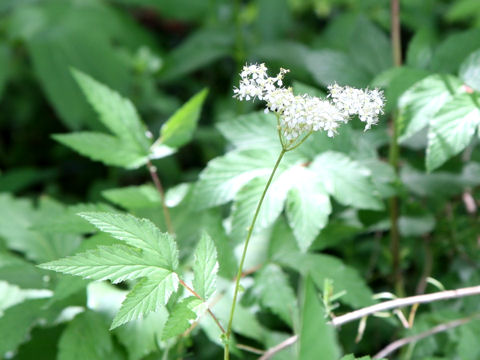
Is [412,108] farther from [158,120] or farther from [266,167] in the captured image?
[158,120]

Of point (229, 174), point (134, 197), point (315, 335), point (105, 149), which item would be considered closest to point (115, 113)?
point (105, 149)

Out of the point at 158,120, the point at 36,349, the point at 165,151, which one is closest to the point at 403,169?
the point at 165,151

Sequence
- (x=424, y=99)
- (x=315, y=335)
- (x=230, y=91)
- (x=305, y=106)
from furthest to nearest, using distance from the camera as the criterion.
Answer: (x=230, y=91), (x=424, y=99), (x=305, y=106), (x=315, y=335)

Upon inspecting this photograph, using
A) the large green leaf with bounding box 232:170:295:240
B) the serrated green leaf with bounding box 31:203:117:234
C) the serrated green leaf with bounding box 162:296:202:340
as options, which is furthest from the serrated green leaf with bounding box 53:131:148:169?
the serrated green leaf with bounding box 162:296:202:340

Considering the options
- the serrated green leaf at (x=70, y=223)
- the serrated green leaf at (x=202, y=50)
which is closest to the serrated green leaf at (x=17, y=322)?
the serrated green leaf at (x=70, y=223)

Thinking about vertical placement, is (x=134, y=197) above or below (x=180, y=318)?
above

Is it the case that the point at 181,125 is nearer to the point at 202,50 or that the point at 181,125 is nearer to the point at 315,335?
the point at 315,335
